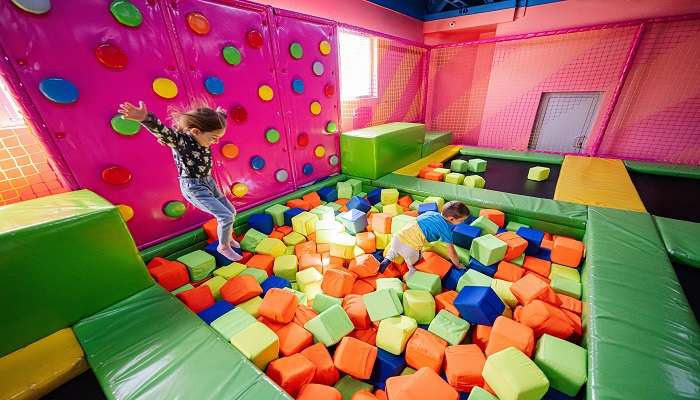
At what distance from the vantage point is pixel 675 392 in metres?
0.98

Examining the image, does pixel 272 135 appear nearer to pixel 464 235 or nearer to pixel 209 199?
pixel 209 199

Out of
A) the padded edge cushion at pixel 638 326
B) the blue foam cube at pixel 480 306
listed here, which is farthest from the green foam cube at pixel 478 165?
the blue foam cube at pixel 480 306

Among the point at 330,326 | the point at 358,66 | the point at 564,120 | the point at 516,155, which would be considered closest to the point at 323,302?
the point at 330,326

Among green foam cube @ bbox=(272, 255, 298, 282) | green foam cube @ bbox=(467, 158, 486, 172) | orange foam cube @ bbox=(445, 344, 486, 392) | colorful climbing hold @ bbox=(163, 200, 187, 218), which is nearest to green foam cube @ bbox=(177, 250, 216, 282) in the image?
colorful climbing hold @ bbox=(163, 200, 187, 218)

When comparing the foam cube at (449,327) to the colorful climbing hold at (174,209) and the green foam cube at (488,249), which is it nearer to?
the green foam cube at (488,249)

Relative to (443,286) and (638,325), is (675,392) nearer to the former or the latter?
(638,325)

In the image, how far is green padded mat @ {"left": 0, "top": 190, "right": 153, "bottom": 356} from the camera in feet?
4.14

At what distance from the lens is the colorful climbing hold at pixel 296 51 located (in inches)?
115

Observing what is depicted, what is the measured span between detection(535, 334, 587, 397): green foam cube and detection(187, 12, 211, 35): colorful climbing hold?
3.23 meters

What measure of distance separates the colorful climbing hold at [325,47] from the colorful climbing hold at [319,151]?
1.13 metres

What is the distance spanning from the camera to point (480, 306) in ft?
5.27

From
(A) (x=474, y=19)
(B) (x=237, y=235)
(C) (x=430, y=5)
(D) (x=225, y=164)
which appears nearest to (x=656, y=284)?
(B) (x=237, y=235)

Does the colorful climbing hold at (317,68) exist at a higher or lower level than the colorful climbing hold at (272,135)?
higher

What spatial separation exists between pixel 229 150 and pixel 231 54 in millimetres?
867
